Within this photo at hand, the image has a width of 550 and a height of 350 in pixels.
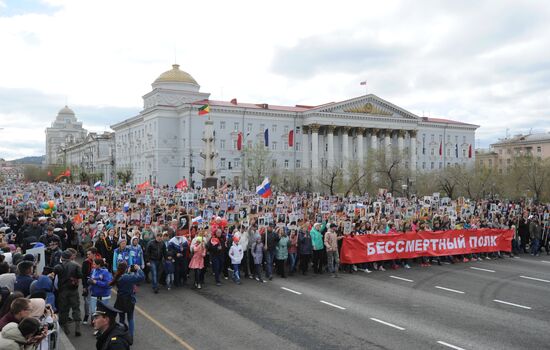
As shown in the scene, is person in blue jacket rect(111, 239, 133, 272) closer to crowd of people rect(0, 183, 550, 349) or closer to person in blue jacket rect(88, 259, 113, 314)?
crowd of people rect(0, 183, 550, 349)

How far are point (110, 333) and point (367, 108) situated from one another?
89015mm

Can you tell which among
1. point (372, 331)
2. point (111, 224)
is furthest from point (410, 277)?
point (111, 224)

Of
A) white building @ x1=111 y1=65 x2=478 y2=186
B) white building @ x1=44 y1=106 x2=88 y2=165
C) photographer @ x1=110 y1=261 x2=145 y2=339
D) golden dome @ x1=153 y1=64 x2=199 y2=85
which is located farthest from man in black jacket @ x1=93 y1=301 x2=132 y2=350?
white building @ x1=44 y1=106 x2=88 y2=165

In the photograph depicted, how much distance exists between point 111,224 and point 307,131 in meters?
73.6

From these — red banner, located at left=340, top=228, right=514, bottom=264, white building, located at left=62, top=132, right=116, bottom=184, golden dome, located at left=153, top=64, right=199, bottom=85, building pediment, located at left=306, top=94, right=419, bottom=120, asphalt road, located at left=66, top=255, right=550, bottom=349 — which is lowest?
asphalt road, located at left=66, top=255, right=550, bottom=349

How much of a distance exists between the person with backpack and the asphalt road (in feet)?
1.96

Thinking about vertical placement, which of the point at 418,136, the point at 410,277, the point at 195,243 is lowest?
the point at 410,277

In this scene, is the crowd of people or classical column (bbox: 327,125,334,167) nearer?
the crowd of people

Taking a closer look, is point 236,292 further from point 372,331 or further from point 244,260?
point 372,331

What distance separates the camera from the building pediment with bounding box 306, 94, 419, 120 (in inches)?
3472

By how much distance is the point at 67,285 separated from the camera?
9.65 m

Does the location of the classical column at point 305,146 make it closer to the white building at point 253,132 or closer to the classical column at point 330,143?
the white building at point 253,132

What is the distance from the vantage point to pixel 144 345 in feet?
30.7

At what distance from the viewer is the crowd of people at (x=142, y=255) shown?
732 centimetres
